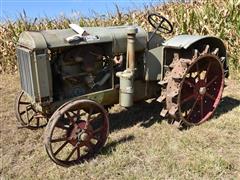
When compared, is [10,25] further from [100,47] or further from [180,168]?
[180,168]

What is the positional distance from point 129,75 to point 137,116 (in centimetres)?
119

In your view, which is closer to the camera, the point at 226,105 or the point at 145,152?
the point at 145,152

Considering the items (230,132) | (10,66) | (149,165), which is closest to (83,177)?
(149,165)

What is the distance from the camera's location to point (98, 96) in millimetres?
4398

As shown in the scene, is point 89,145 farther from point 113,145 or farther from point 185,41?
point 185,41

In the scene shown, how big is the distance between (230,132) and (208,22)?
3.81m

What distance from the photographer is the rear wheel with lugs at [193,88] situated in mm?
4586

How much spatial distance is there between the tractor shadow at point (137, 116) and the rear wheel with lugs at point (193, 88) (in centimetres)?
44

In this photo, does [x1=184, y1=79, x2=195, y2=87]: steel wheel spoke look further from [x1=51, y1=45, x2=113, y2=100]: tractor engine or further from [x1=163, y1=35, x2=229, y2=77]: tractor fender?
[x1=51, y1=45, x2=113, y2=100]: tractor engine

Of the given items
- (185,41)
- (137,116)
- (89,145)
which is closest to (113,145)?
(89,145)

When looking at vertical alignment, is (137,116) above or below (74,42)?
below

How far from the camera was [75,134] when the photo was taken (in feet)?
13.2

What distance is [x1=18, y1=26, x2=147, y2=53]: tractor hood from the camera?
152 inches

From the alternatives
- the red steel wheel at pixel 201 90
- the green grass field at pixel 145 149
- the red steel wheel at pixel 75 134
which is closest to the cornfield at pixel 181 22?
the green grass field at pixel 145 149
